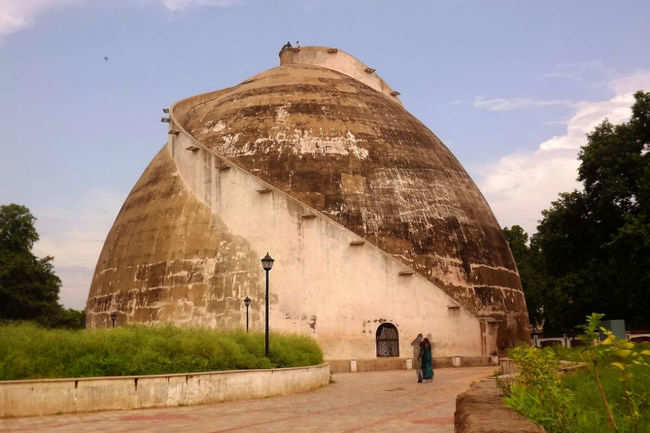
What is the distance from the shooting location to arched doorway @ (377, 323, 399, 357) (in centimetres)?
2575

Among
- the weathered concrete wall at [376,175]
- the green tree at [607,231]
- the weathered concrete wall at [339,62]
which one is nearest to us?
the weathered concrete wall at [376,175]

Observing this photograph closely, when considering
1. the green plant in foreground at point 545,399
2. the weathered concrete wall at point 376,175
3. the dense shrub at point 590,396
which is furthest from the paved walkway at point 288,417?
the weathered concrete wall at point 376,175

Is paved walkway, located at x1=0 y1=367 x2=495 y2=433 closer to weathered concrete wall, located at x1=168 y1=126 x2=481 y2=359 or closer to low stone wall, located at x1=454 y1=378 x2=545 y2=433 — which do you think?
low stone wall, located at x1=454 y1=378 x2=545 y2=433

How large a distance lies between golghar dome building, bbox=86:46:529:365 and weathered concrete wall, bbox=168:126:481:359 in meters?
0.04

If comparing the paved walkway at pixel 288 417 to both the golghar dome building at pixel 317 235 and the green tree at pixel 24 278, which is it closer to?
the golghar dome building at pixel 317 235

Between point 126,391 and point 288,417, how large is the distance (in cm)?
332

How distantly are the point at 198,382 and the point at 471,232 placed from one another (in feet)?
63.3

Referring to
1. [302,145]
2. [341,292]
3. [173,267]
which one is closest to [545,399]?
[341,292]

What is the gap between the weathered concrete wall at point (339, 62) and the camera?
38.8 metres

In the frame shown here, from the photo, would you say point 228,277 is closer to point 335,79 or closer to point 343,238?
point 343,238

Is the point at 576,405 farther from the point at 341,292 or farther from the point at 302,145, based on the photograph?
the point at 302,145

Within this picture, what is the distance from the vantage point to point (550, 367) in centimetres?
618

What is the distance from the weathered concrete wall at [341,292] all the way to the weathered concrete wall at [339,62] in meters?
14.5

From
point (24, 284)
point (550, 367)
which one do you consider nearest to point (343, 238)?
point (550, 367)
